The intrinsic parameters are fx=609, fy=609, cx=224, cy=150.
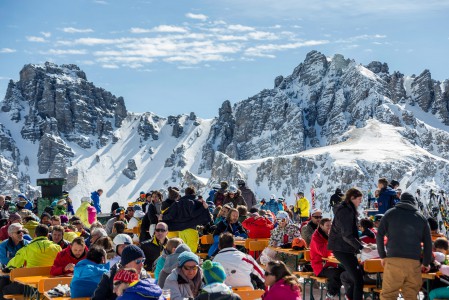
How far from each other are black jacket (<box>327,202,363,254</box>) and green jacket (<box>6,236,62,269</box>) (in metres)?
4.29

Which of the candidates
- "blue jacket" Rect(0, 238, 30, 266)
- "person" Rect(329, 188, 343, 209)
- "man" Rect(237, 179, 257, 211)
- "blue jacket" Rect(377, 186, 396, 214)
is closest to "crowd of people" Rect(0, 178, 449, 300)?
"blue jacket" Rect(0, 238, 30, 266)

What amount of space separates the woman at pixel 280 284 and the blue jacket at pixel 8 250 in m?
5.73

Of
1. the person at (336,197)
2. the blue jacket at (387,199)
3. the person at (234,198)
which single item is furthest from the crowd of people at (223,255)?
the person at (336,197)

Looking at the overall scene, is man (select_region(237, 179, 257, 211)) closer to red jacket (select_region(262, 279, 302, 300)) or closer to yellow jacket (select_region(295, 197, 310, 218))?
yellow jacket (select_region(295, 197, 310, 218))

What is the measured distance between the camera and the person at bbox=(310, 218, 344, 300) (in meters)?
8.66

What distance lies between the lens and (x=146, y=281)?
5.31 meters

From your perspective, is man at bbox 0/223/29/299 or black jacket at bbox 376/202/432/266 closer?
black jacket at bbox 376/202/432/266

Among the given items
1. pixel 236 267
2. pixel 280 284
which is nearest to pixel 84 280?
pixel 236 267

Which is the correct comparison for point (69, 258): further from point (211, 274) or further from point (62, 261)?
point (211, 274)


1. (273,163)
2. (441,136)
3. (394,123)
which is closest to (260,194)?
(273,163)

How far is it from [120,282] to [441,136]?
177 m

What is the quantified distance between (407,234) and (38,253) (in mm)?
5444

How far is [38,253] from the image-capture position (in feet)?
30.5

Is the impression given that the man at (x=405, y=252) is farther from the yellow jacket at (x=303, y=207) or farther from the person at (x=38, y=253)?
the yellow jacket at (x=303, y=207)
